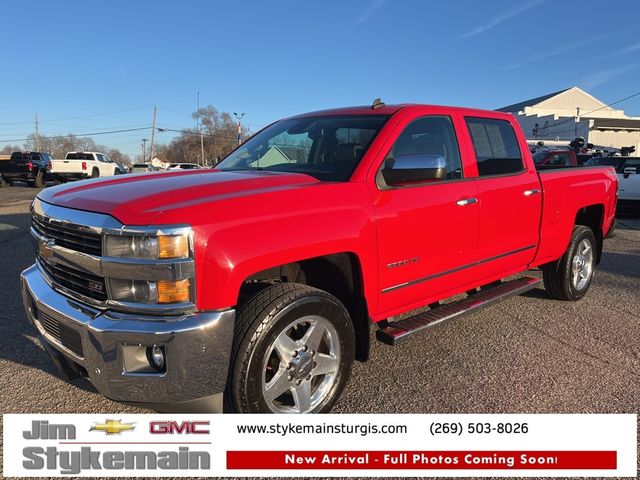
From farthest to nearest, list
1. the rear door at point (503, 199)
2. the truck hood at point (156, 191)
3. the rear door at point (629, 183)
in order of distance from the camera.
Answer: the rear door at point (629, 183) → the rear door at point (503, 199) → the truck hood at point (156, 191)

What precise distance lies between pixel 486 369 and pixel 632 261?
5.17m

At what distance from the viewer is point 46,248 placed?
104 inches

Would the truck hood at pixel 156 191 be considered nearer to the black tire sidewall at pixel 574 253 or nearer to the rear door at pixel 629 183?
the black tire sidewall at pixel 574 253

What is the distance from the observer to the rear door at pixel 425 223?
9.66 feet

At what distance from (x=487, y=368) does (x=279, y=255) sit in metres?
2.03

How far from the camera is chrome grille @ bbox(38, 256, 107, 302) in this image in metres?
2.28

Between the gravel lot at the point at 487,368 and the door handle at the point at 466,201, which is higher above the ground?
the door handle at the point at 466,201

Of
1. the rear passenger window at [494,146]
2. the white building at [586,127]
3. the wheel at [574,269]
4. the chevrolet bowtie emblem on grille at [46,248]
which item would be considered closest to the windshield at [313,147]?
the rear passenger window at [494,146]

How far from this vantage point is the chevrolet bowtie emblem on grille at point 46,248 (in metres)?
2.58

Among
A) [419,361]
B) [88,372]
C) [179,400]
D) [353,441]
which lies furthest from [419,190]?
[88,372]

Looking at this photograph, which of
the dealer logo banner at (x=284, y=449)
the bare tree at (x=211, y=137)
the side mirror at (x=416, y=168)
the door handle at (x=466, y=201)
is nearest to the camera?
the dealer logo banner at (x=284, y=449)

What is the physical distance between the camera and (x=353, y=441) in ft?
8.15

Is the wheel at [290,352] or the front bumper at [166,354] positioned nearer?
the front bumper at [166,354]

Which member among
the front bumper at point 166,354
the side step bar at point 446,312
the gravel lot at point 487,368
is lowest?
the gravel lot at point 487,368
